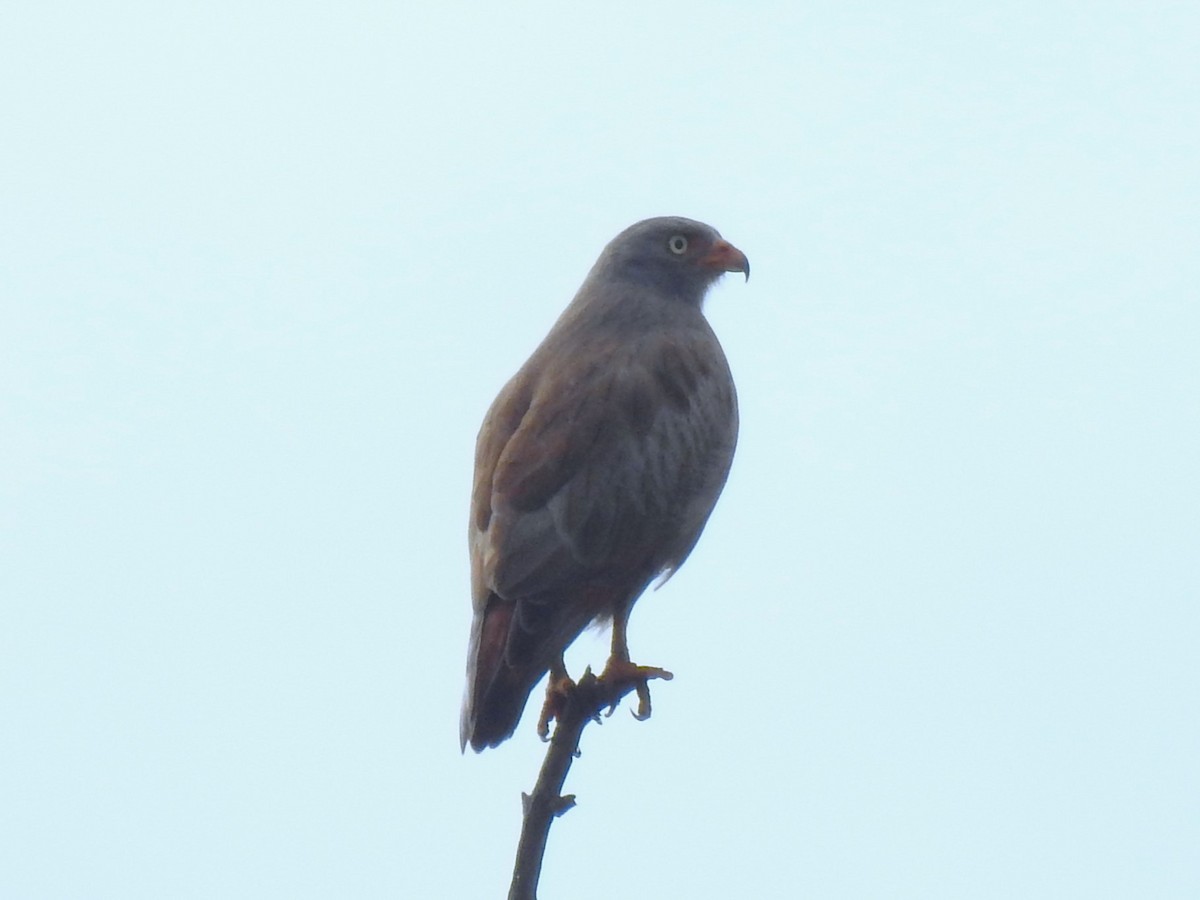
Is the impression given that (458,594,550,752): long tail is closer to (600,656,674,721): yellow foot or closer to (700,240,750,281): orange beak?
(600,656,674,721): yellow foot

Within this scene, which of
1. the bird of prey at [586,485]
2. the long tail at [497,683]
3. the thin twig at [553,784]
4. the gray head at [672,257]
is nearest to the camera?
the thin twig at [553,784]

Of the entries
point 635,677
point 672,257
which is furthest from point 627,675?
point 672,257

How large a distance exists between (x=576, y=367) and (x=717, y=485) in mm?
750

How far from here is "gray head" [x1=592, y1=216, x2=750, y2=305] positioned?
304 inches

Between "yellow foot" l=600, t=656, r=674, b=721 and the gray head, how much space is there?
2.08 metres

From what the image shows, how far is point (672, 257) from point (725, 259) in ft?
0.81

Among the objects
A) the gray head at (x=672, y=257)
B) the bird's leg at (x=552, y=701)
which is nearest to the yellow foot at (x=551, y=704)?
the bird's leg at (x=552, y=701)

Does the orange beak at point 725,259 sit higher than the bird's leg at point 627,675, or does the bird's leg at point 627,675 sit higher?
the orange beak at point 725,259

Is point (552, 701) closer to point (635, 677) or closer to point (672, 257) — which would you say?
point (635, 677)

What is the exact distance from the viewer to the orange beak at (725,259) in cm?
779

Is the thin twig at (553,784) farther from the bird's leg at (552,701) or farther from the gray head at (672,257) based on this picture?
the gray head at (672,257)

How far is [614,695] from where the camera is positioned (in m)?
5.86

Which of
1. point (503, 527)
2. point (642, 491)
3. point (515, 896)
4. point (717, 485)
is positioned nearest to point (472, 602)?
point (503, 527)

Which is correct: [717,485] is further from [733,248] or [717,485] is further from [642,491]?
[733,248]
